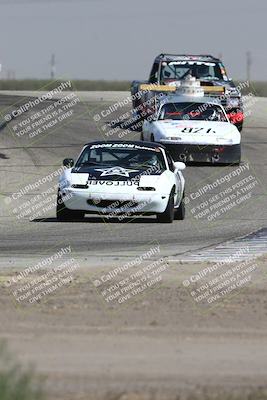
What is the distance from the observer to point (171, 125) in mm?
26203

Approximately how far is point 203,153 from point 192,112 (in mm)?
1771

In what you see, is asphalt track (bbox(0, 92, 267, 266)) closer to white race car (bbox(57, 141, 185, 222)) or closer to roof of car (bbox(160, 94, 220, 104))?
white race car (bbox(57, 141, 185, 222))

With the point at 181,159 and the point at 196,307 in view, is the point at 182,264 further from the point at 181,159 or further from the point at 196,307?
the point at 181,159

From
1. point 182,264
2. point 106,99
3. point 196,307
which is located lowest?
point 106,99

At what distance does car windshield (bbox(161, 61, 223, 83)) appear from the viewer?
3341cm

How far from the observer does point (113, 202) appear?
59.9ft

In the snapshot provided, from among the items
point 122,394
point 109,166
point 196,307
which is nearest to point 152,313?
point 196,307

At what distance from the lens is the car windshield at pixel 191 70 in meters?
33.4

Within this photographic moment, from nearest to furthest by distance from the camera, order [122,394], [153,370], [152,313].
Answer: [122,394]
[153,370]
[152,313]

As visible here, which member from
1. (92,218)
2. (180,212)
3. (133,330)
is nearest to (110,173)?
(92,218)

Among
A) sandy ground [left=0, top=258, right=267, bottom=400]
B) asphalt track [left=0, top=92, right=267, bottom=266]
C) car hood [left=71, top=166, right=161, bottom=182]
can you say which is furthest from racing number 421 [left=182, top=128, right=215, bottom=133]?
sandy ground [left=0, top=258, right=267, bottom=400]

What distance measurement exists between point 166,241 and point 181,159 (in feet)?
32.4

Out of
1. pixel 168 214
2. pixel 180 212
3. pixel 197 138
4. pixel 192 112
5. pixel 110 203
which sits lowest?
pixel 192 112

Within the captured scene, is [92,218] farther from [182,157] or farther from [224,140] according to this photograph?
[224,140]
